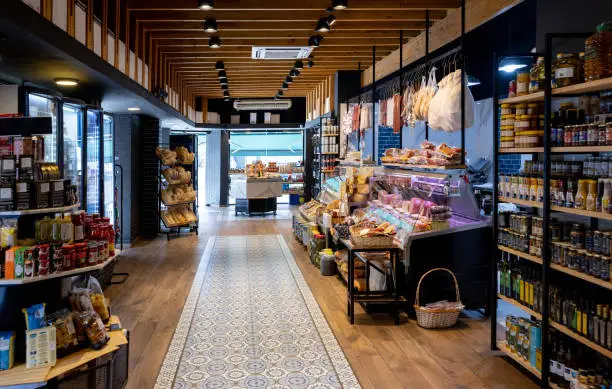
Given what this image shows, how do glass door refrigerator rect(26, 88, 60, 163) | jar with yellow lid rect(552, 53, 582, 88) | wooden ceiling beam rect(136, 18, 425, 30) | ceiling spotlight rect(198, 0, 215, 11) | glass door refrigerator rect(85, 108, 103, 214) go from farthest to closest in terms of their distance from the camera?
glass door refrigerator rect(85, 108, 103, 214) → wooden ceiling beam rect(136, 18, 425, 30) → glass door refrigerator rect(26, 88, 60, 163) → ceiling spotlight rect(198, 0, 215, 11) → jar with yellow lid rect(552, 53, 582, 88)

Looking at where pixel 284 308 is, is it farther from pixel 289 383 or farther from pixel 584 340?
pixel 584 340

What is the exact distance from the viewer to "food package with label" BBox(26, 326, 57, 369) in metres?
3.26

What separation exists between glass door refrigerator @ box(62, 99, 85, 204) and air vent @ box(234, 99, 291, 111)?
10.6 metres

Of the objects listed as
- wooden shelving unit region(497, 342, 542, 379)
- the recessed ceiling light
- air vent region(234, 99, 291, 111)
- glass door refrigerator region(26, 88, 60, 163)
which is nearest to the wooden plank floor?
wooden shelving unit region(497, 342, 542, 379)

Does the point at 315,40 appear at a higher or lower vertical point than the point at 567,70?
higher

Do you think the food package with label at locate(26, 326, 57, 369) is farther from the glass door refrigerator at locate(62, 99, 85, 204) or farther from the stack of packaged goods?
the glass door refrigerator at locate(62, 99, 85, 204)

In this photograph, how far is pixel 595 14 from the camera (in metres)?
3.92

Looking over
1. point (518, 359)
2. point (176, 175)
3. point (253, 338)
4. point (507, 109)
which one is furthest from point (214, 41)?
point (518, 359)

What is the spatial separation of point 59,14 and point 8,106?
59.0 inches

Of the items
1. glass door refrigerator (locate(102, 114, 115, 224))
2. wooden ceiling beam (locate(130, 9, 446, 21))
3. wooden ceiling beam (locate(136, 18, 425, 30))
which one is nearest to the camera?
wooden ceiling beam (locate(130, 9, 446, 21))

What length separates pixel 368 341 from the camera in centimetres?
502

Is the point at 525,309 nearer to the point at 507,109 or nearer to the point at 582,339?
the point at 582,339

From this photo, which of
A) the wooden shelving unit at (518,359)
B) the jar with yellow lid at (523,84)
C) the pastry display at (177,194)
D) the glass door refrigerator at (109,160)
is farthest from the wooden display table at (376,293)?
the pastry display at (177,194)

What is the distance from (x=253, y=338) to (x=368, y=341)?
1.01 m
